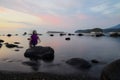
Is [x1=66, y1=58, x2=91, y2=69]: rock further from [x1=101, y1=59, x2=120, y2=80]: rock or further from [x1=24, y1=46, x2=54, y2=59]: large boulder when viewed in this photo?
[x1=101, y1=59, x2=120, y2=80]: rock

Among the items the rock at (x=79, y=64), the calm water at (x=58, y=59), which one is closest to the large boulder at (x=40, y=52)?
the calm water at (x=58, y=59)

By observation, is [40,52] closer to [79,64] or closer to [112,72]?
[79,64]

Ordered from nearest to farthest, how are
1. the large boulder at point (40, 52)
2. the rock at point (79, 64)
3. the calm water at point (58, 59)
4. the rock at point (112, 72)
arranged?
the rock at point (112, 72), the calm water at point (58, 59), the rock at point (79, 64), the large boulder at point (40, 52)

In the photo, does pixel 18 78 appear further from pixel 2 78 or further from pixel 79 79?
pixel 79 79

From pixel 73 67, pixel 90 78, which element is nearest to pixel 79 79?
pixel 90 78

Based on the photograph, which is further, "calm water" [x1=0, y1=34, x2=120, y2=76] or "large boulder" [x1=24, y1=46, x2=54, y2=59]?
"large boulder" [x1=24, y1=46, x2=54, y2=59]

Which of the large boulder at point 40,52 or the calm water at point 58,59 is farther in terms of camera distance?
the large boulder at point 40,52

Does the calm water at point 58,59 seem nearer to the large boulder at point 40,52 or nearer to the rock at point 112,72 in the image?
the large boulder at point 40,52

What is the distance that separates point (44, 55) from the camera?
25.5 metres

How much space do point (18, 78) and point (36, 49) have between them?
11.4 metres

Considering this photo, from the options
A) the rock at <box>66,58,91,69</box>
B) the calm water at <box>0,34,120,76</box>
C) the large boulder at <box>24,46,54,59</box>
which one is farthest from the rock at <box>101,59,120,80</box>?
the large boulder at <box>24,46,54,59</box>

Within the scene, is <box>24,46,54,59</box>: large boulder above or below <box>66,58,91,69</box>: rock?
above

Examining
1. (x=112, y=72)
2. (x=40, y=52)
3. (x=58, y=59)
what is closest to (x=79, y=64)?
(x=58, y=59)

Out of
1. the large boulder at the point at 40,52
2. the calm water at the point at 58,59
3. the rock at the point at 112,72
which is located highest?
the rock at the point at 112,72
